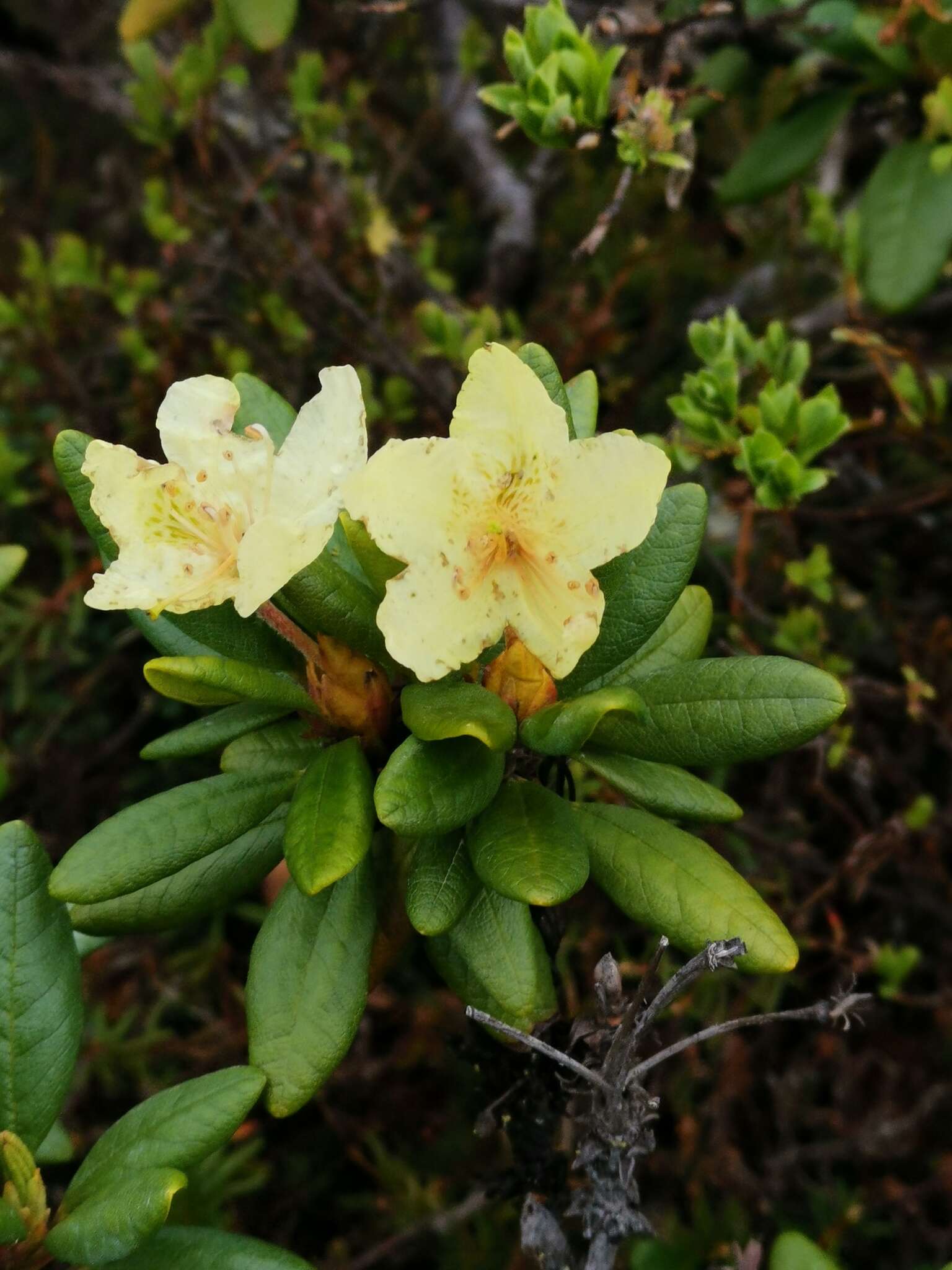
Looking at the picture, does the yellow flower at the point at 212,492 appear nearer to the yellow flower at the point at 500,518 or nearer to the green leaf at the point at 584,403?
the yellow flower at the point at 500,518

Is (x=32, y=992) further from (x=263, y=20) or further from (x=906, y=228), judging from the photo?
(x=906, y=228)

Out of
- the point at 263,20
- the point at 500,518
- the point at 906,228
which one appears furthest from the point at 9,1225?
the point at 906,228

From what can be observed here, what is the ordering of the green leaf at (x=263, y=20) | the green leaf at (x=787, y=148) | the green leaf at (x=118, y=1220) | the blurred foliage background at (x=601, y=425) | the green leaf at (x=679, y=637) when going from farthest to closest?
the green leaf at (x=787, y=148)
the blurred foliage background at (x=601, y=425)
the green leaf at (x=263, y=20)
the green leaf at (x=679, y=637)
the green leaf at (x=118, y=1220)

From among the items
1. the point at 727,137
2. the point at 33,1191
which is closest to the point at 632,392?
the point at 727,137

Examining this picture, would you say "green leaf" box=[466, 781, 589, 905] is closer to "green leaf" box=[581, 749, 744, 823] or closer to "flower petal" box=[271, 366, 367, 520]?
"green leaf" box=[581, 749, 744, 823]

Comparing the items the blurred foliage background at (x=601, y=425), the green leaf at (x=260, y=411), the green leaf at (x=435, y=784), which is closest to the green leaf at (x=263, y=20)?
the blurred foliage background at (x=601, y=425)

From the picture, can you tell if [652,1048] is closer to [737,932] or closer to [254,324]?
[737,932]
